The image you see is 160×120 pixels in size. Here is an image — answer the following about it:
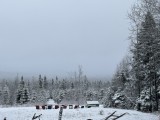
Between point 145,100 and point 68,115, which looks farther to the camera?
point 145,100

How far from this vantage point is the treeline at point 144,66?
22.9m

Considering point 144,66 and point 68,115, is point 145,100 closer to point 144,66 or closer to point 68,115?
point 144,66

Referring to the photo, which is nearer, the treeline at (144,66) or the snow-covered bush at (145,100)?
Result: the treeline at (144,66)

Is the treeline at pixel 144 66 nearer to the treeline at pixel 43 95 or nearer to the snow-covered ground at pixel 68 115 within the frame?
the snow-covered ground at pixel 68 115

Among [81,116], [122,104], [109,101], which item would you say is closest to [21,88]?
[109,101]

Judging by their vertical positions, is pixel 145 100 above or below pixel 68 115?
above

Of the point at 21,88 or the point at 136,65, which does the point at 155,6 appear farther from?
the point at 21,88

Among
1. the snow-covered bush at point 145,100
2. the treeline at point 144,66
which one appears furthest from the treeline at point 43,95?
the snow-covered bush at point 145,100

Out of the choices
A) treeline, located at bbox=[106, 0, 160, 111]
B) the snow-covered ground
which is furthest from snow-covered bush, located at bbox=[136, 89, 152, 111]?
the snow-covered ground

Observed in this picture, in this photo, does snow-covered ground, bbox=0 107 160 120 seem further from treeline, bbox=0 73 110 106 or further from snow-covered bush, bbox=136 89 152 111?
treeline, bbox=0 73 110 106

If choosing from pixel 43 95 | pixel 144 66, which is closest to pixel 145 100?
pixel 144 66

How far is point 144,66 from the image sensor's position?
1613 inches

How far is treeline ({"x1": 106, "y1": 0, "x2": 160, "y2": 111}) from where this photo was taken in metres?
22.9

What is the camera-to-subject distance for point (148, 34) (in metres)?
23.1
